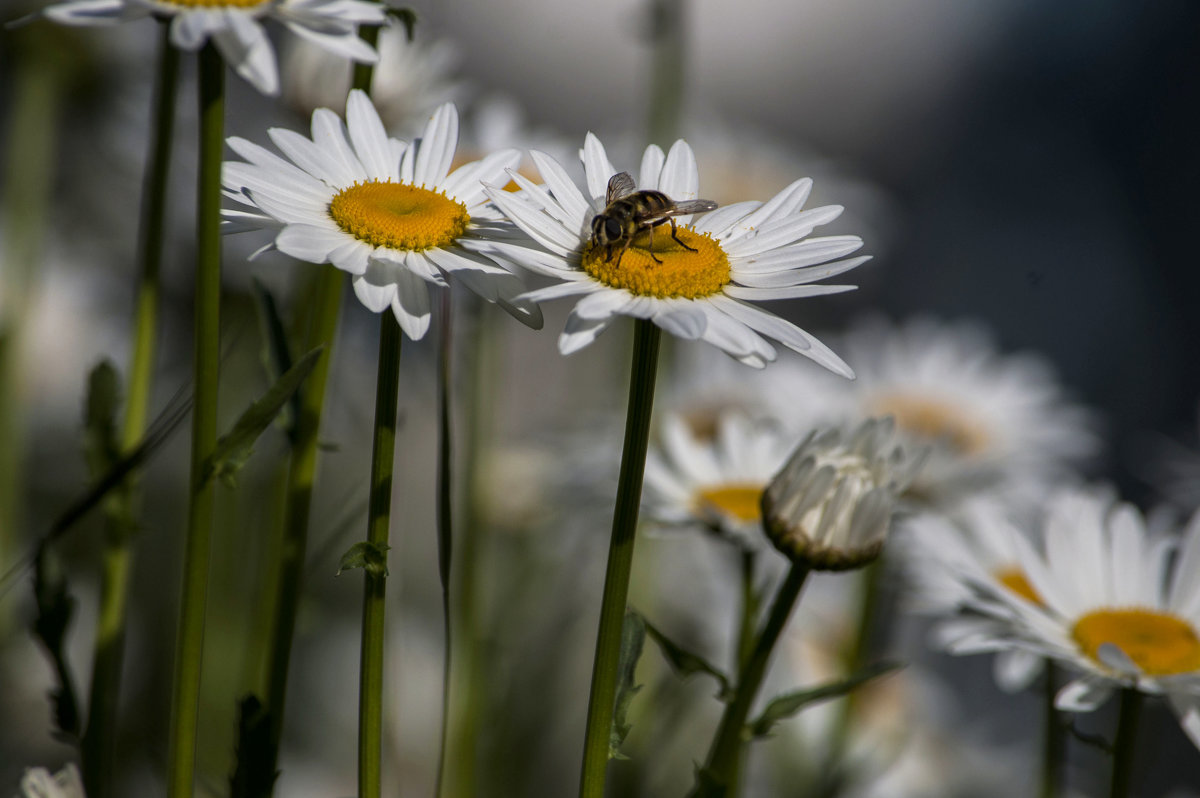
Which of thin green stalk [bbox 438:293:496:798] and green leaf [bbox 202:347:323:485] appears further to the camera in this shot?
thin green stalk [bbox 438:293:496:798]

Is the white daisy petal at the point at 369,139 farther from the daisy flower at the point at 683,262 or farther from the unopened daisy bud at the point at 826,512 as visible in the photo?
the unopened daisy bud at the point at 826,512

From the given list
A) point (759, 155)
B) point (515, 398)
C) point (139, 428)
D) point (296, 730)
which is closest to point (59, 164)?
point (515, 398)

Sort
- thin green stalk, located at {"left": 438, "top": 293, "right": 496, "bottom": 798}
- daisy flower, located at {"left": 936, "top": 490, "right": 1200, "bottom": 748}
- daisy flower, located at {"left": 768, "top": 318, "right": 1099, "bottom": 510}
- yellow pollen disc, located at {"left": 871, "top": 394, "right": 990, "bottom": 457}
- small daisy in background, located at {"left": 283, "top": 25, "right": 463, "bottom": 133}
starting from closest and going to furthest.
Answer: daisy flower, located at {"left": 936, "top": 490, "right": 1200, "bottom": 748}, thin green stalk, located at {"left": 438, "top": 293, "right": 496, "bottom": 798}, small daisy in background, located at {"left": 283, "top": 25, "right": 463, "bottom": 133}, daisy flower, located at {"left": 768, "top": 318, "right": 1099, "bottom": 510}, yellow pollen disc, located at {"left": 871, "top": 394, "right": 990, "bottom": 457}

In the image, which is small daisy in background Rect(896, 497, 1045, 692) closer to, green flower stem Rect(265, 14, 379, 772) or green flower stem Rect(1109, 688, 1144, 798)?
green flower stem Rect(1109, 688, 1144, 798)

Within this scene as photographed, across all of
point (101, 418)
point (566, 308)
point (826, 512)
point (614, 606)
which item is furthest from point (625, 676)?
point (566, 308)

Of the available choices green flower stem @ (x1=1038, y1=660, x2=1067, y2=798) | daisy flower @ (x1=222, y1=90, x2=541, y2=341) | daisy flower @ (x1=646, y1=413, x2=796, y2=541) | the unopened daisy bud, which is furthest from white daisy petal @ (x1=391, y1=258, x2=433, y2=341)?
green flower stem @ (x1=1038, y1=660, x2=1067, y2=798)

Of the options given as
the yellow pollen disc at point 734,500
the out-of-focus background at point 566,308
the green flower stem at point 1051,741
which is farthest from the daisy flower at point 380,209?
the green flower stem at point 1051,741
